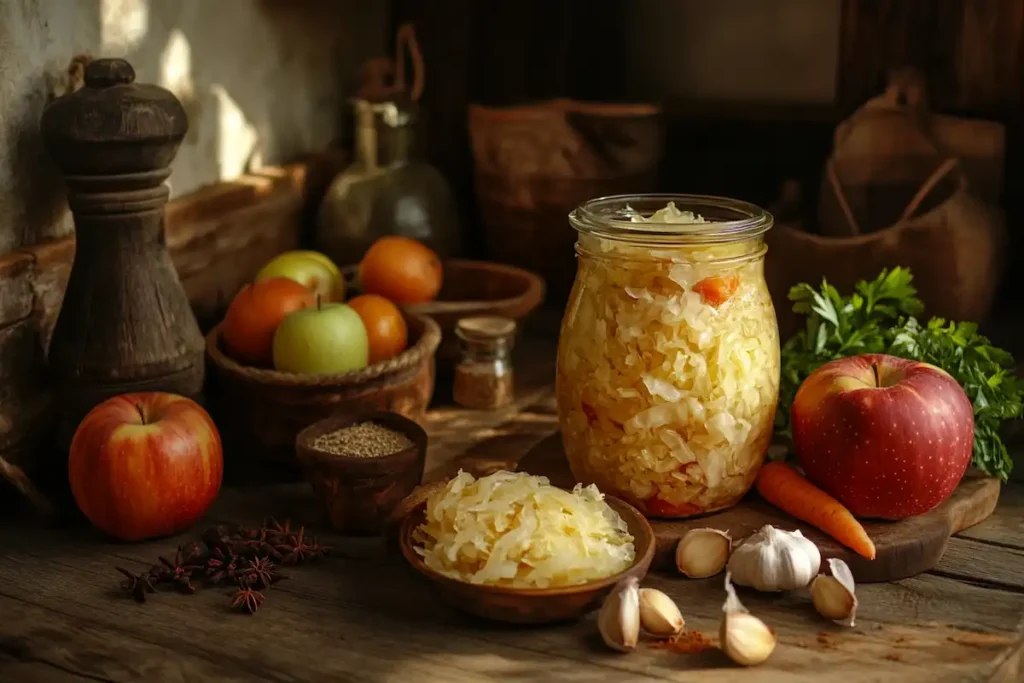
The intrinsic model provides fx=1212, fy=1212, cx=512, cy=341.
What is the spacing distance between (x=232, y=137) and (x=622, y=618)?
1058 mm

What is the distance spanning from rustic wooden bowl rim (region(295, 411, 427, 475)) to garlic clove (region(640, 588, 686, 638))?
1.04 feet

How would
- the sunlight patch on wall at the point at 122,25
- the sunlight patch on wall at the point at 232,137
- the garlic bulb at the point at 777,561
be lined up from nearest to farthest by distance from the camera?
1. the garlic bulb at the point at 777,561
2. the sunlight patch on wall at the point at 122,25
3. the sunlight patch on wall at the point at 232,137

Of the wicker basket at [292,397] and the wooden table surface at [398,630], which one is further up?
the wicker basket at [292,397]

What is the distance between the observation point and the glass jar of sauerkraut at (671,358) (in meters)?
1.18

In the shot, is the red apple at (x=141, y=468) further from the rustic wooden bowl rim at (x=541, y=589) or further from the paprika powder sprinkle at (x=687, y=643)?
the paprika powder sprinkle at (x=687, y=643)

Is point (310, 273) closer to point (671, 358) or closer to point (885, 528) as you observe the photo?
point (671, 358)

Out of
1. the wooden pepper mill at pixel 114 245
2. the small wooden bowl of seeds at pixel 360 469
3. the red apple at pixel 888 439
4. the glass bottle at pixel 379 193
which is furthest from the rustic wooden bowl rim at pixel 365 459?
the glass bottle at pixel 379 193

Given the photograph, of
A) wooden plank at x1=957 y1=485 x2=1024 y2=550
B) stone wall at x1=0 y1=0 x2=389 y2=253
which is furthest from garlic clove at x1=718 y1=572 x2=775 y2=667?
stone wall at x1=0 y1=0 x2=389 y2=253

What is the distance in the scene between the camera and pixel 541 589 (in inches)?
41.2

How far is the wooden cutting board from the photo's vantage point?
1.16 meters

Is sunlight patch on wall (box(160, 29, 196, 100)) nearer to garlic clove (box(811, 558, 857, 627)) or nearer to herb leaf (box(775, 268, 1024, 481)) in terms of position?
herb leaf (box(775, 268, 1024, 481))

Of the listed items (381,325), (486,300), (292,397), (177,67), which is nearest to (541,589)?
(292,397)

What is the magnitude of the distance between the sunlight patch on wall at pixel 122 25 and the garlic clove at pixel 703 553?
3.02ft

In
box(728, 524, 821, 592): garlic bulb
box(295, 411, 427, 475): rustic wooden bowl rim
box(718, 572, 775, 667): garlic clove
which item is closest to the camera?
box(718, 572, 775, 667): garlic clove
